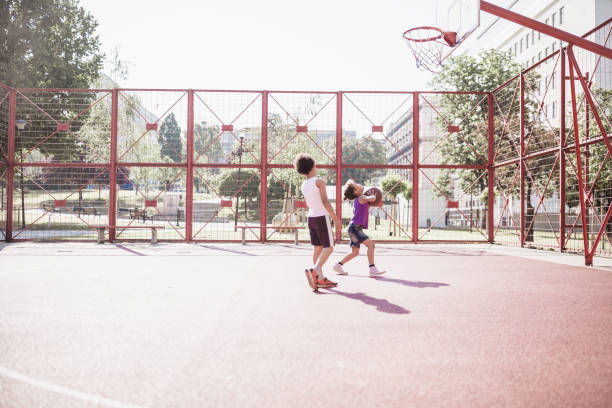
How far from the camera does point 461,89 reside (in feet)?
87.8

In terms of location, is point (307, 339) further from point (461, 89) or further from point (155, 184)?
point (461, 89)

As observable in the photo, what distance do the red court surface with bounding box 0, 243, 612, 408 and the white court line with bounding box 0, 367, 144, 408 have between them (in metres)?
0.01

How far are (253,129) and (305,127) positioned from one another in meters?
1.64

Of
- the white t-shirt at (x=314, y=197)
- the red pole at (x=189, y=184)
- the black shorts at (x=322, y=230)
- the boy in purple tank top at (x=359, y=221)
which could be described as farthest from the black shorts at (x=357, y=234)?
the red pole at (x=189, y=184)

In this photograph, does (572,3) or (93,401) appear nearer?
(93,401)

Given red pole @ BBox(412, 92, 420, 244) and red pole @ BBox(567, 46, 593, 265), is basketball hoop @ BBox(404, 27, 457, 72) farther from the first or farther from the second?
red pole @ BBox(412, 92, 420, 244)

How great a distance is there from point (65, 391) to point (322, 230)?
3.75 m

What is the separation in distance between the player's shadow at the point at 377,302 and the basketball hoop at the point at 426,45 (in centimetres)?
590

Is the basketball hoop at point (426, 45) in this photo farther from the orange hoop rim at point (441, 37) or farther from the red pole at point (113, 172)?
the red pole at point (113, 172)

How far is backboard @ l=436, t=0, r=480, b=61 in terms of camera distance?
804 centimetres

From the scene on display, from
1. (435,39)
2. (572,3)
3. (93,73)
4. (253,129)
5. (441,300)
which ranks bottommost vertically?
(441,300)

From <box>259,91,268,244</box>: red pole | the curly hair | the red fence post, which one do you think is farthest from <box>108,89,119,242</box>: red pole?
the curly hair

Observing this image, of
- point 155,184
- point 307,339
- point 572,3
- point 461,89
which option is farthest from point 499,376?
point 572,3

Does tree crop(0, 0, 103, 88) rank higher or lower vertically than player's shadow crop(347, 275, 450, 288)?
higher
